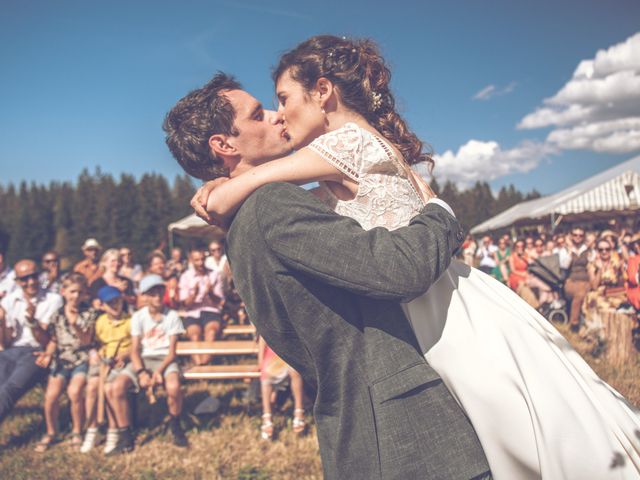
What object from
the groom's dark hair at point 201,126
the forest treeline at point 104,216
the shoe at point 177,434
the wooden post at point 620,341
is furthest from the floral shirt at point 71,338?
the forest treeline at point 104,216

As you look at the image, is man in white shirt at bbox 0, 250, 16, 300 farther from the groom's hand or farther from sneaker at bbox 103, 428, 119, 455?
the groom's hand

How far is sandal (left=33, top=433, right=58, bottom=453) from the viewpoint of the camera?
5.43 m

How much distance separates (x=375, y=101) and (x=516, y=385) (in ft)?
3.38

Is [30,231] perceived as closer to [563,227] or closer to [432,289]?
[563,227]

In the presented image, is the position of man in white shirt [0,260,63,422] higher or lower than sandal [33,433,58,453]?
higher

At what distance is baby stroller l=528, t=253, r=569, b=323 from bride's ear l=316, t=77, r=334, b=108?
1036 cm

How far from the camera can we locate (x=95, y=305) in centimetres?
686

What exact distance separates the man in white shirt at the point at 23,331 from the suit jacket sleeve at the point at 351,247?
18.3ft

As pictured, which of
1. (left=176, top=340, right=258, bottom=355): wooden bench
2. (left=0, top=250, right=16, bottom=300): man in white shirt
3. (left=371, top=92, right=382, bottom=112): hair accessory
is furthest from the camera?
(left=0, top=250, right=16, bottom=300): man in white shirt

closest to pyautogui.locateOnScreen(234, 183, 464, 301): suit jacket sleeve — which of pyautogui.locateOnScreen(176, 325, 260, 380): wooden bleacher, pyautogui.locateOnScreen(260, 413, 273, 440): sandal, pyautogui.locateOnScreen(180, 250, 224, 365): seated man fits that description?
pyautogui.locateOnScreen(260, 413, 273, 440): sandal

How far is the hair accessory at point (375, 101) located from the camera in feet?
5.57

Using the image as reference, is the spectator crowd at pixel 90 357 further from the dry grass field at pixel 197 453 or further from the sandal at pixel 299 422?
the dry grass field at pixel 197 453

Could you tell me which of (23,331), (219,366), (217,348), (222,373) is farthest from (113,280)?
(222,373)

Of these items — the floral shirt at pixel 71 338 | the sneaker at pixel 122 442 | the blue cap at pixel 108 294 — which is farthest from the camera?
the blue cap at pixel 108 294
